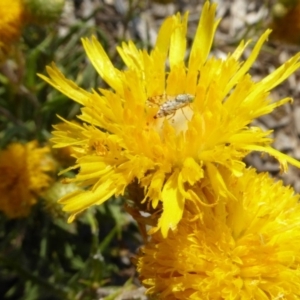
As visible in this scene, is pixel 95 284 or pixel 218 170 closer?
pixel 218 170

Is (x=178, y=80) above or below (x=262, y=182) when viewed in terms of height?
above

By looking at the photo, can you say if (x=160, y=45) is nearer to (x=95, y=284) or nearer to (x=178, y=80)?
(x=178, y=80)

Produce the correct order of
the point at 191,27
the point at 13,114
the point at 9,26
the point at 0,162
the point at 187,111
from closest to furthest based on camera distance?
the point at 187,111 < the point at 9,26 < the point at 0,162 < the point at 13,114 < the point at 191,27

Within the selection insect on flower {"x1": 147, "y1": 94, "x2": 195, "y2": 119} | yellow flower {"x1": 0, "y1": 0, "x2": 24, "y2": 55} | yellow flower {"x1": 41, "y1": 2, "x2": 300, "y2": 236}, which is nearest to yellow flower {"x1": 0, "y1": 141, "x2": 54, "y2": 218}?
yellow flower {"x1": 0, "y1": 0, "x2": 24, "y2": 55}

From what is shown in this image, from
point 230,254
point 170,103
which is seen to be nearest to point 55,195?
point 170,103

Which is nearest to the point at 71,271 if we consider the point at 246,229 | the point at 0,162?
the point at 0,162

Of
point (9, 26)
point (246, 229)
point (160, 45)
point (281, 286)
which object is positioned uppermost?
point (9, 26)

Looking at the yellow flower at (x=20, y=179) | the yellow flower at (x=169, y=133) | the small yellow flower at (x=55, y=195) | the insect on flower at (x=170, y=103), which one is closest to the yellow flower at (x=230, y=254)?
the yellow flower at (x=169, y=133)

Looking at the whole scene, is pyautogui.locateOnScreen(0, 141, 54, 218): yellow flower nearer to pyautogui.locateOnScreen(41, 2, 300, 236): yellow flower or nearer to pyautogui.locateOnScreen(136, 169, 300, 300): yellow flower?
pyautogui.locateOnScreen(41, 2, 300, 236): yellow flower
